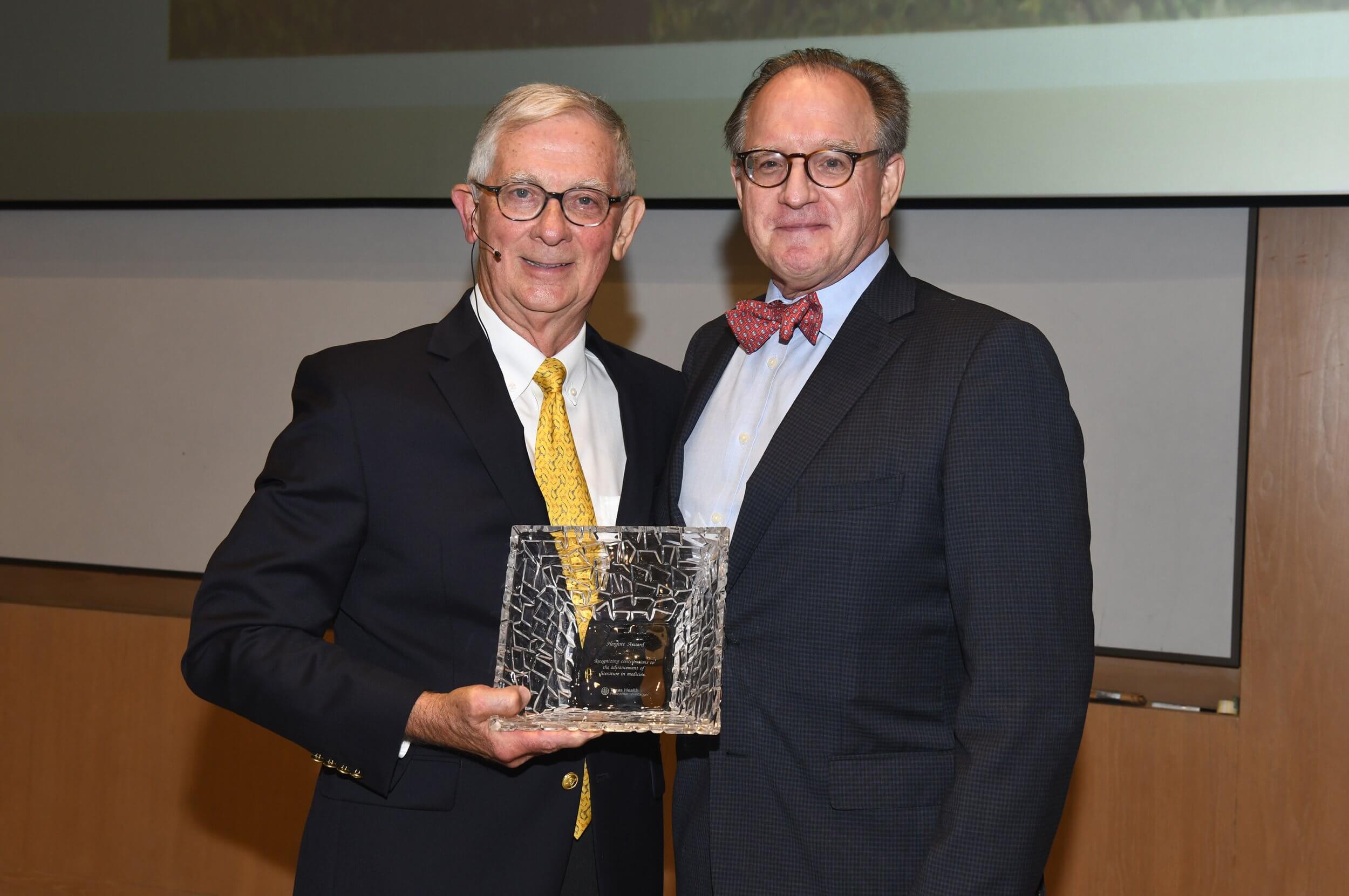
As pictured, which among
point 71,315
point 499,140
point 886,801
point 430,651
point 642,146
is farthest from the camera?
point 71,315

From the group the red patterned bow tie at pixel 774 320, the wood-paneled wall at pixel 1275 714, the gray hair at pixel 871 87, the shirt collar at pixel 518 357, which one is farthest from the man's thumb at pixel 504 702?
the wood-paneled wall at pixel 1275 714

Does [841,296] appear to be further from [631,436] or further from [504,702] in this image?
[504,702]

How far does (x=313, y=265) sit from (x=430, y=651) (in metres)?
2.04

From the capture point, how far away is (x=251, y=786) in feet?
11.3

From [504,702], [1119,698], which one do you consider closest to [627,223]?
[504,702]

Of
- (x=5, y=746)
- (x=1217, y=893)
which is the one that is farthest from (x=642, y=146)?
(x=5, y=746)

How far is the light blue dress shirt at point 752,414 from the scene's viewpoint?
5.90 ft

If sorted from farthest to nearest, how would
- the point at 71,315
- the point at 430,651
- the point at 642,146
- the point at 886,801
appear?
the point at 71,315 < the point at 642,146 < the point at 430,651 < the point at 886,801

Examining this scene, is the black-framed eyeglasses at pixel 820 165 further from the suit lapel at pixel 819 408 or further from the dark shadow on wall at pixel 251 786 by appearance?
the dark shadow on wall at pixel 251 786

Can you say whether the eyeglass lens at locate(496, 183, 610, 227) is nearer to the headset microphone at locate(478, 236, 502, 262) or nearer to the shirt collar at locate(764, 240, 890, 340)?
the headset microphone at locate(478, 236, 502, 262)

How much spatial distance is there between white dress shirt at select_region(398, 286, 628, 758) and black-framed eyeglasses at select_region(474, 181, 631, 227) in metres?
0.17

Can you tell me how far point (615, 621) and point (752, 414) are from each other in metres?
0.43

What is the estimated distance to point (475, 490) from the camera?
1.72 meters

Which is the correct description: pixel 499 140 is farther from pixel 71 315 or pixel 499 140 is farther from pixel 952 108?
pixel 71 315
